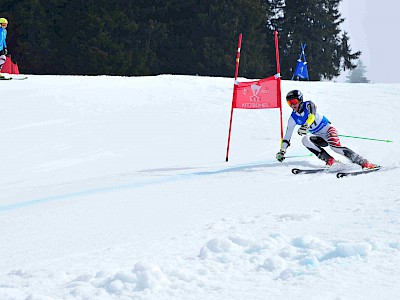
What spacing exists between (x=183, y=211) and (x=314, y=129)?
3099 millimetres

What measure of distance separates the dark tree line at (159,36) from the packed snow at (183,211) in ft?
71.3

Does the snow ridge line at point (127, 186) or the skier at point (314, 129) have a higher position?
the skier at point (314, 129)

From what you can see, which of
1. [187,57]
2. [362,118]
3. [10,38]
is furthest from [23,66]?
[362,118]

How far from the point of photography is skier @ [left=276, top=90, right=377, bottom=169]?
8234mm

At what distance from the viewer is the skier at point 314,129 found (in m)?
8.23

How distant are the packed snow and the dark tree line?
21.7m

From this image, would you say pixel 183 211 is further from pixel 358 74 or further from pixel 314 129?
pixel 358 74

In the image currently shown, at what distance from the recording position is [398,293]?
3.54 metres

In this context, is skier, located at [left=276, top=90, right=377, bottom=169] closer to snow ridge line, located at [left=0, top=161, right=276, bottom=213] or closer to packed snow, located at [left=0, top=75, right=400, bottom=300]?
packed snow, located at [left=0, top=75, right=400, bottom=300]

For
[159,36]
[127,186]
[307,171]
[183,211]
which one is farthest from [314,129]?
[159,36]

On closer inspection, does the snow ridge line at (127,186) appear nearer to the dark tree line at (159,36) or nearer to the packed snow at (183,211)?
the packed snow at (183,211)

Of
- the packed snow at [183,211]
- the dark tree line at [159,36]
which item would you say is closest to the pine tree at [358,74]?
the dark tree line at [159,36]

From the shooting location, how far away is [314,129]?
332 inches

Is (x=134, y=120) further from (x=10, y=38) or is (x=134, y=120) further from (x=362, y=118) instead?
(x=10, y=38)
